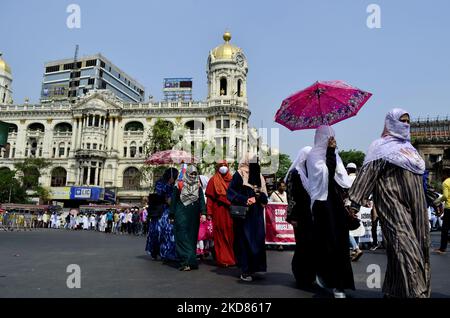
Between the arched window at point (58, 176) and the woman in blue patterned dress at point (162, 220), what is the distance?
166ft

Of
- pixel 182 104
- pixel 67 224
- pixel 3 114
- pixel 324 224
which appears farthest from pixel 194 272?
pixel 3 114

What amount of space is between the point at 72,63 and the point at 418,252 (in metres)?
95.6

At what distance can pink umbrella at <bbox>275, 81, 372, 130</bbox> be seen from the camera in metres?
5.39

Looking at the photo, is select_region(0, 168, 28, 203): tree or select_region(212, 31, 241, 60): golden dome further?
select_region(212, 31, 241, 60): golden dome

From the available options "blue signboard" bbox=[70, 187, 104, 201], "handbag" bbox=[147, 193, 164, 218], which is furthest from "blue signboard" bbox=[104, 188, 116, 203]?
"handbag" bbox=[147, 193, 164, 218]

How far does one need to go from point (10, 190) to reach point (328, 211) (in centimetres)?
5067

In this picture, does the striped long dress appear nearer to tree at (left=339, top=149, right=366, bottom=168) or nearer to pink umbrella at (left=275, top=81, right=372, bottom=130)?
pink umbrella at (left=275, top=81, right=372, bottom=130)

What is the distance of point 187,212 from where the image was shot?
6758 mm

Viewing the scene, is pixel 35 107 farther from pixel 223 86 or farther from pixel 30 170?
pixel 223 86

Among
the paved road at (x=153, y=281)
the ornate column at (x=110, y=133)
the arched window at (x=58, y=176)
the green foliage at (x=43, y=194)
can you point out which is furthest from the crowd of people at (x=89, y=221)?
the ornate column at (x=110, y=133)

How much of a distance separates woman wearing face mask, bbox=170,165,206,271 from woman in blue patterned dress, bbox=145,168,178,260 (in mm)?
732

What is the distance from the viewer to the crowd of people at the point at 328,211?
3.70 m

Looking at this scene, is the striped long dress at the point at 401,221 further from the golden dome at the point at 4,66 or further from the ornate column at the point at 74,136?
the golden dome at the point at 4,66

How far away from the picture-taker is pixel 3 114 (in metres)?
58.2
